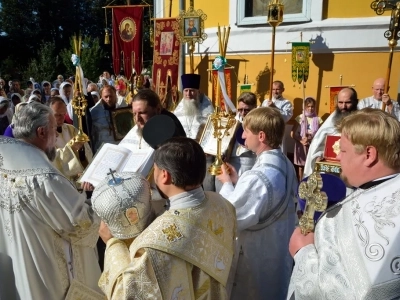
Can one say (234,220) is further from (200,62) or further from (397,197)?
(200,62)

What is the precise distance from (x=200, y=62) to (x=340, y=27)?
3.21 metres

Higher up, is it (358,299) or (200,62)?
(200,62)

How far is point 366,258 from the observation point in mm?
1375

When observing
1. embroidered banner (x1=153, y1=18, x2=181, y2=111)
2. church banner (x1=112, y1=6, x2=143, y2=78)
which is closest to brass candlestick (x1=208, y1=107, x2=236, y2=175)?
embroidered banner (x1=153, y1=18, x2=181, y2=111)

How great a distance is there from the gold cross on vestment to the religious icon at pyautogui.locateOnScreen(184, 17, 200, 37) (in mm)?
7112

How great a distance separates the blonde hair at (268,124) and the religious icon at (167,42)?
25.3 feet

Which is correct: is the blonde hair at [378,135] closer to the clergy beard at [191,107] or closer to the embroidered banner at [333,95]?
the clergy beard at [191,107]

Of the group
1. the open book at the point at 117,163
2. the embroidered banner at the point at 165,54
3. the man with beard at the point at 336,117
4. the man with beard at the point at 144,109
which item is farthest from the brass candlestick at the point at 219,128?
the embroidered banner at the point at 165,54

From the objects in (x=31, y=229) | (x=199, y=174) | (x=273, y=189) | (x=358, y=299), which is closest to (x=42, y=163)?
(x=31, y=229)

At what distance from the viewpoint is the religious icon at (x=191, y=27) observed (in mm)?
8312

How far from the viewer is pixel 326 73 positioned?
751cm

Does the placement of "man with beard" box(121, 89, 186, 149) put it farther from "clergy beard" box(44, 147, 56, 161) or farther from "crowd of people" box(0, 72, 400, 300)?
"clergy beard" box(44, 147, 56, 161)

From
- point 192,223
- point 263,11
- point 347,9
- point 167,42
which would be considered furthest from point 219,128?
point 167,42

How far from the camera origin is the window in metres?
7.45
